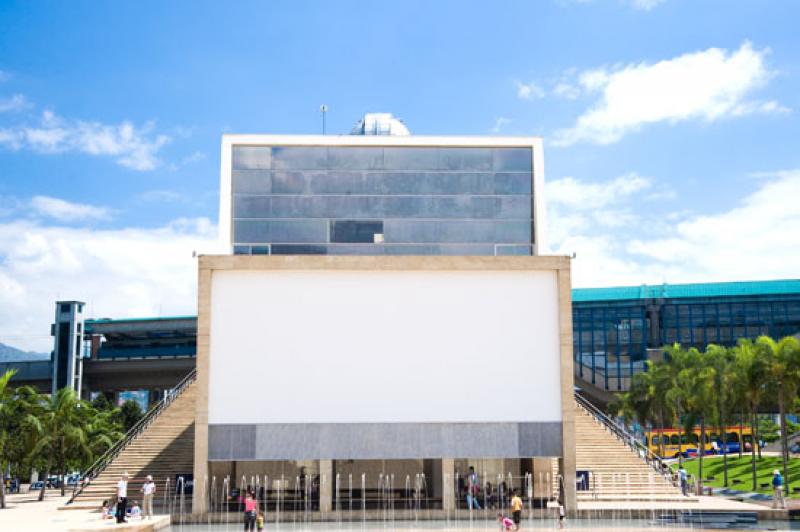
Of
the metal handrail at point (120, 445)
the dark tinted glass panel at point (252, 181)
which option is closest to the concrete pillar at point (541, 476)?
the dark tinted glass panel at point (252, 181)

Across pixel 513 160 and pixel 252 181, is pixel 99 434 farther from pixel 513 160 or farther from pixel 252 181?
pixel 513 160

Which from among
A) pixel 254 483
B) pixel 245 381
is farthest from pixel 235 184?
pixel 254 483

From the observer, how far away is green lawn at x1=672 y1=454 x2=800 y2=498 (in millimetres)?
57250

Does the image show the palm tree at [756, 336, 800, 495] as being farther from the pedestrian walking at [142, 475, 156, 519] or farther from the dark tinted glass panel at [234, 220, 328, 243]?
the pedestrian walking at [142, 475, 156, 519]

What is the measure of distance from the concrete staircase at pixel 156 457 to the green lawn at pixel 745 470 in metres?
33.8

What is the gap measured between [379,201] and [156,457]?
762 inches

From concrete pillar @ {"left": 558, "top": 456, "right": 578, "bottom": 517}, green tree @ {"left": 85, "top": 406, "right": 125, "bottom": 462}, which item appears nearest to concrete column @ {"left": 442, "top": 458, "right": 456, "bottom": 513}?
concrete pillar @ {"left": 558, "top": 456, "right": 578, "bottom": 517}

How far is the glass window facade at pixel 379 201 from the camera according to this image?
44.4 metres

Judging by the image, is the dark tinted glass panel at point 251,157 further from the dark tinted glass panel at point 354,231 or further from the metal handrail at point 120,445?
the metal handrail at point 120,445

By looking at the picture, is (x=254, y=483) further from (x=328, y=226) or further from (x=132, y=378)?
(x=132, y=378)

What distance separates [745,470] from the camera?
216 ft

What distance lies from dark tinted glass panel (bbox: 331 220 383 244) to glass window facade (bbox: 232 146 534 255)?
49 millimetres

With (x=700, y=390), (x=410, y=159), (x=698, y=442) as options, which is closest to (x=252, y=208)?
(x=410, y=159)

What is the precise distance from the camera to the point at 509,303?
4081cm
